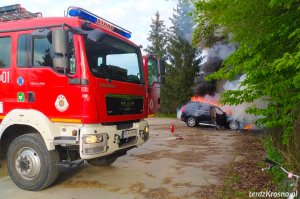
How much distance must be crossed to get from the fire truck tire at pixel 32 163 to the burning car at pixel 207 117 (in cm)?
1416

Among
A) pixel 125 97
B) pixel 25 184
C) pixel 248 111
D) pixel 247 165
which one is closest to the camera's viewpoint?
pixel 248 111

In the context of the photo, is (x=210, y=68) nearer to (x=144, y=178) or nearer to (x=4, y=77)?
(x=144, y=178)

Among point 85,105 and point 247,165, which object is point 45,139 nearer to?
point 85,105

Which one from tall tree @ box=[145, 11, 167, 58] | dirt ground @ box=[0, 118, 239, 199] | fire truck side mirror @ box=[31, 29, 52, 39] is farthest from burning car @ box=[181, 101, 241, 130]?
tall tree @ box=[145, 11, 167, 58]

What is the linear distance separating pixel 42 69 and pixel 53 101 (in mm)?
566

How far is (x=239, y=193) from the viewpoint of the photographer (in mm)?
5445

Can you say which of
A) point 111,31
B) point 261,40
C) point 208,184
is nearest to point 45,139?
point 111,31

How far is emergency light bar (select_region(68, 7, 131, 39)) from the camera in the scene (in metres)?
5.72

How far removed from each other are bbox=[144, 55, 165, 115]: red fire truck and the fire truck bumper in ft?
3.18

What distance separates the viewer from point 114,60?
6.15 metres

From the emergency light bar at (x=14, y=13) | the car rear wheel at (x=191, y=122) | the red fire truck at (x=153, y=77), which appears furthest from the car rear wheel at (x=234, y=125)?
the emergency light bar at (x=14, y=13)

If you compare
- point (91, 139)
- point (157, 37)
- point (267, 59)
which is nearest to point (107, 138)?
point (91, 139)

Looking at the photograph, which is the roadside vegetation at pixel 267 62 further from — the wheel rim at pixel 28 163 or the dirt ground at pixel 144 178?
the wheel rim at pixel 28 163

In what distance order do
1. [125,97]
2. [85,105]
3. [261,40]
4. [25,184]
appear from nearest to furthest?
[261,40] < [85,105] < [25,184] < [125,97]
